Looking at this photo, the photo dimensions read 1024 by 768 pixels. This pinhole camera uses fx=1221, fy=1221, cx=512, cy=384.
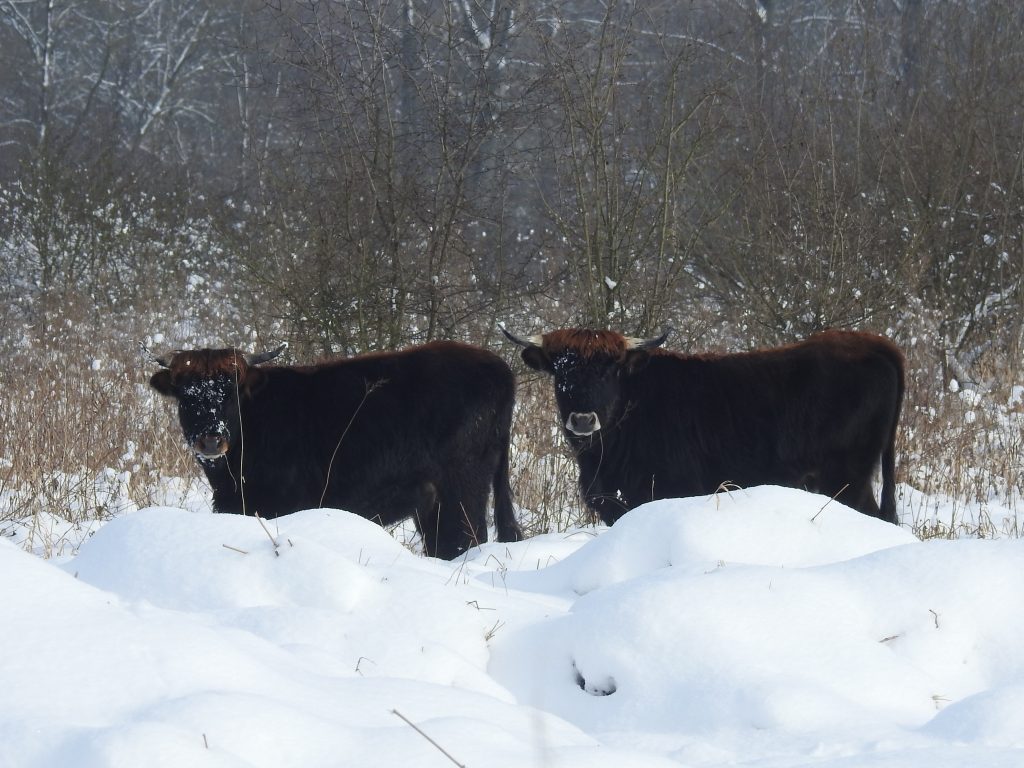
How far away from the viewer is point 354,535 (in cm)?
467

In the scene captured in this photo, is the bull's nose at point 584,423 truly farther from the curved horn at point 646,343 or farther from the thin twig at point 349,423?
the thin twig at point 349,423

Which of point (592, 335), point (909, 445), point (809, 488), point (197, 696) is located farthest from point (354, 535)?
point (909, 445)

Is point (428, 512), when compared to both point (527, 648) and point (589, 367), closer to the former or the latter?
point (589, 367)

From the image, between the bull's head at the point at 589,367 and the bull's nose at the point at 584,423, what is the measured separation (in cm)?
1

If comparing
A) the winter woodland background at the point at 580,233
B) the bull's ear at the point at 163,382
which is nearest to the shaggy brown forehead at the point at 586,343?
the winter woodland background at the point at 580,233

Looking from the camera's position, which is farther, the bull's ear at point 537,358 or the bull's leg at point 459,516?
the bull's ear at point 537,358

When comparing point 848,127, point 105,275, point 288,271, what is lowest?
point 105,275

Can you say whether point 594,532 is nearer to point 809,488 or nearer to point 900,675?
point 809,488

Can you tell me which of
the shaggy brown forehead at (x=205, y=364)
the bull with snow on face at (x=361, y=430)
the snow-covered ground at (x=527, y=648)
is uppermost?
the snow-covered ground at (x=527, y=648)

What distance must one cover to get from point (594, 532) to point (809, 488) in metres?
1.48

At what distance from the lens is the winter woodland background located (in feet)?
29.5

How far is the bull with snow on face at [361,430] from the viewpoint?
22.0ft

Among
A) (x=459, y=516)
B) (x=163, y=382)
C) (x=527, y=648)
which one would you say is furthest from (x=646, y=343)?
(x=527, y=648)

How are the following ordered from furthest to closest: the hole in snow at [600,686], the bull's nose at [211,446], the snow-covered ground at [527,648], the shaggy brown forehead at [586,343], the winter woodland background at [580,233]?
the winter woodland background at [580,233] < the shaggy brown forehead at [586,343] < the bull's nose at [211,446] < the hole in snow at [600,686] < the snow-covered ground at [527,648]
